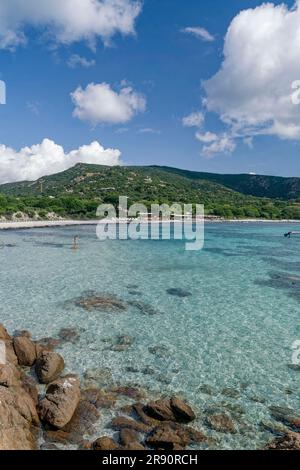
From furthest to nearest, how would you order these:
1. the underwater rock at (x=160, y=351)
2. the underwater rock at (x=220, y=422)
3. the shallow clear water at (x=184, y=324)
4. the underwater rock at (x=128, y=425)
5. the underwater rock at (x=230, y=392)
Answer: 1. the underwater rock at (x=160, y=351)
2. the shallow clear water at (x=184, y=324)
3. the underwater rock at (x=230, y=392)
4. the underwater rock at (x=220, y=422)
5. the underwater rock at (x=128, y=425)

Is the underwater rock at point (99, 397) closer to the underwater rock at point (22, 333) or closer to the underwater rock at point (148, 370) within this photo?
the underwater rock at point (148, 370)

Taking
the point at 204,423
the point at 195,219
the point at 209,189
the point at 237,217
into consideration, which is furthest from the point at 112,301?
the point at 209,189

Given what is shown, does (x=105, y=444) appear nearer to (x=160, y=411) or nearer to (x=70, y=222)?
(x=160, y=411)

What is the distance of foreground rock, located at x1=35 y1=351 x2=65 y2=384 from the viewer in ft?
33.9

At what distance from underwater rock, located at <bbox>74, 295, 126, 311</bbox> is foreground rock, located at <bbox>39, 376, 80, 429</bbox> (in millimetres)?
8563

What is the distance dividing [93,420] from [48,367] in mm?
2693

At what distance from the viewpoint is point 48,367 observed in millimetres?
10445

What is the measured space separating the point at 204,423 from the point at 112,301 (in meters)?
11.2

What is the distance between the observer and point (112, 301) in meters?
19.2

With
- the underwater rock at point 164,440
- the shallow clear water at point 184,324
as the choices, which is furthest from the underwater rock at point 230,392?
the underwater rock at point 164,440

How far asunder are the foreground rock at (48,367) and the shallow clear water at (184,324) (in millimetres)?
709

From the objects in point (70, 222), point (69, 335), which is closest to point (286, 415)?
point (69, 335)

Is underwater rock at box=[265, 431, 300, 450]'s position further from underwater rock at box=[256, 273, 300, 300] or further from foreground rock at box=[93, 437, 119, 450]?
underwater rock at box=[256, 273, 300, 300]

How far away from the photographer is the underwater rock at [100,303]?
17.9 m
